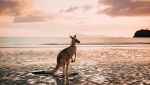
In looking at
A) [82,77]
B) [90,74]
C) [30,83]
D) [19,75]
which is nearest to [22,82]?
[30,83]

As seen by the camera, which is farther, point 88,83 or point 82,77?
point 82,77

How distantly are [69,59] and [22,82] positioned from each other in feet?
10.4

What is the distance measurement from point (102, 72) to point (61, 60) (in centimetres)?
395

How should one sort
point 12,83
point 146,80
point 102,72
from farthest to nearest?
point 102,72
point 146,80
point 12,83

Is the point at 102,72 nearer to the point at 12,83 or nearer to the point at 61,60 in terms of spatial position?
the point at 61,60

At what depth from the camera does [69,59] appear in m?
18.3

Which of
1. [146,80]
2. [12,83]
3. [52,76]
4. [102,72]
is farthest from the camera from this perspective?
[102,72]

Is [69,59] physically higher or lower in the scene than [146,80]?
higher

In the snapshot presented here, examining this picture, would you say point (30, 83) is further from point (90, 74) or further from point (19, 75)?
point (90, 74)

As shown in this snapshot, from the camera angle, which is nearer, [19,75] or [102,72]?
[19,75]

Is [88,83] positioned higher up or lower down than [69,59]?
lower down

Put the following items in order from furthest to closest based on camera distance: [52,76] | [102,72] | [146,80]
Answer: [102,72] < [52,76] < [146,80]

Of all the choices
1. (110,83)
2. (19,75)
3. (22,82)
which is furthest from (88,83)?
(19,75)

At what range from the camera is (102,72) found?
21.0 meters
